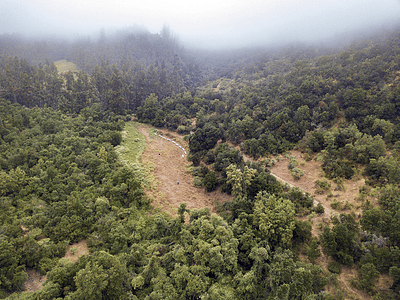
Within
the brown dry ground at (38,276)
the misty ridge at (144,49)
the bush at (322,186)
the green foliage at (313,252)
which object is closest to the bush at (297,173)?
the bush at (322,186)

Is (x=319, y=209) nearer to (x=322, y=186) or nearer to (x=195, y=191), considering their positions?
(x=322, y=186)

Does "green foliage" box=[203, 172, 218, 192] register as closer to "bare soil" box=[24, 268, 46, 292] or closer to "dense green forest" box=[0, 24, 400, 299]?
"dense green forest" box=[0, 24, 400, 299]

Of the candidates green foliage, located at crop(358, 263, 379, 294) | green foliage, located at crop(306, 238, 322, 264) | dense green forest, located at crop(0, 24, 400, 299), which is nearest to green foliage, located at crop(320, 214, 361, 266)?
dense green forest, located at crop(0, 24, 400, 299)

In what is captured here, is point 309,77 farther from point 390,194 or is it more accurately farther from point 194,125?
point 390,194

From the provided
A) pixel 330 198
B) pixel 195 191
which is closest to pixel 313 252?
pixel 330 198

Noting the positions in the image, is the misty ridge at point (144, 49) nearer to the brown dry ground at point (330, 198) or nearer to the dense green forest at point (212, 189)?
the dense green forest at point (212, 189)

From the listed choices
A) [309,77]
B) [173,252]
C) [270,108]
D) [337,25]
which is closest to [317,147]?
[270,108]
